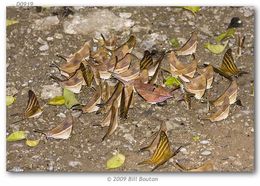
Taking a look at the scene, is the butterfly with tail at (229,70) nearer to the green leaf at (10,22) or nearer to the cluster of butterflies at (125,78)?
the cluster of butterflies at (125,78)

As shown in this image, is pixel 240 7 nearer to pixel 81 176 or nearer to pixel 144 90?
pixel 144 90

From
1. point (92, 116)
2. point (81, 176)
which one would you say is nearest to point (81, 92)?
point (92, 116)

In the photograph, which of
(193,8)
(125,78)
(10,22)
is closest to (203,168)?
(125,78)

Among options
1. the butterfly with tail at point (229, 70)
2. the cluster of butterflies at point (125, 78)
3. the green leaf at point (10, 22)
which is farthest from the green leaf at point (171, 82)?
the green leaf at point (10, 22)

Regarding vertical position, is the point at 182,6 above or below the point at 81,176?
above

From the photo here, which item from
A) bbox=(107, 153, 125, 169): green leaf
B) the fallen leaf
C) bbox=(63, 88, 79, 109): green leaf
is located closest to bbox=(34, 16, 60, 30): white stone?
bbox=(63, 88, 79, 109): green leaf

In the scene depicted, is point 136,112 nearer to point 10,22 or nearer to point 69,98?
point 69,98

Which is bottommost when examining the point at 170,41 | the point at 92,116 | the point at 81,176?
the point at 81,176
